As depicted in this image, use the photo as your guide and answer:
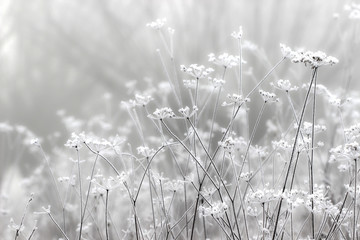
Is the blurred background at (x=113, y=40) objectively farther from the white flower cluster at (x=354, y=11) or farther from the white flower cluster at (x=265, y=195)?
the white flower cluster at (x=265, y=195)

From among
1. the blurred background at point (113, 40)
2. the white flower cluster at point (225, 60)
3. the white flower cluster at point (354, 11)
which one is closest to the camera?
the white flower cluster at point (225, 60)

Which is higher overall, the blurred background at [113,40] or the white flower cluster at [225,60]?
the blurred background at [113,40]

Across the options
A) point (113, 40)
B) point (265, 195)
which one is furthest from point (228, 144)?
point (113, 40)

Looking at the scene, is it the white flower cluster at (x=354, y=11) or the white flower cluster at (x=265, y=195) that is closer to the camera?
the white flower cluster at (x=265, y=195)

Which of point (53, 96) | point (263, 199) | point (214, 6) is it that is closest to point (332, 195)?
point (263, 199)

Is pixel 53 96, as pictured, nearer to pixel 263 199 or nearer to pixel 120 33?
pixel 120 33

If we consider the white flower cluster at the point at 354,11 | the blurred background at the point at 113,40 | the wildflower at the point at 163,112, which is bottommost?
the wildflower at the point at 163,112

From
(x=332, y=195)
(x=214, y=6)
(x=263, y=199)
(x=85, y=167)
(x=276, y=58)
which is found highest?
(x=214, y=6)

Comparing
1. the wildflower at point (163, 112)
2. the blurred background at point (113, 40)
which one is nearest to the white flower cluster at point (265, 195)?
the wildflower at point (163, 112)

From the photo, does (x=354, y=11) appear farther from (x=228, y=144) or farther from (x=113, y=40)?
(x=113, y=40)

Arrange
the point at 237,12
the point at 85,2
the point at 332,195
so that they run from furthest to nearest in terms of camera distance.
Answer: the point at 85,2
the point at 237,12
the point at 332,195

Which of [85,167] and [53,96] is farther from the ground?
[53,96]
